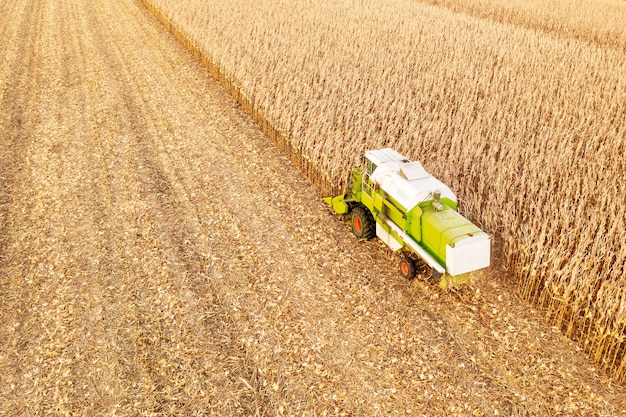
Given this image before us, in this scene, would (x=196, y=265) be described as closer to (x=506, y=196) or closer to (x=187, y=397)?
(x=187, y=397)

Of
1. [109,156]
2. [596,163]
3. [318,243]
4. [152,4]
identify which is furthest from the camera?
[152,4]

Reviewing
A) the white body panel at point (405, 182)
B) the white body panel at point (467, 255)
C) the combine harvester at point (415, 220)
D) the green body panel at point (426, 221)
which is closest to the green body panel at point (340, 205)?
the combine harvester at point (415, 220)

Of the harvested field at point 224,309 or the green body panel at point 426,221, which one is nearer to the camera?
the harvested field at point 224,309

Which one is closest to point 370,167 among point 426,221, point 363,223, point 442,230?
point 363,223

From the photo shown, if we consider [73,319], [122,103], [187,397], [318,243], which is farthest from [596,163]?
[122,103]

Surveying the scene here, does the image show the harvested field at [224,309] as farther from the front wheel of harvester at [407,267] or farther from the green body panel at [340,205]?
the green body panel at [340,205]

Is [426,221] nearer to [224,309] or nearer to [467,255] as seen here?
[467,255]
